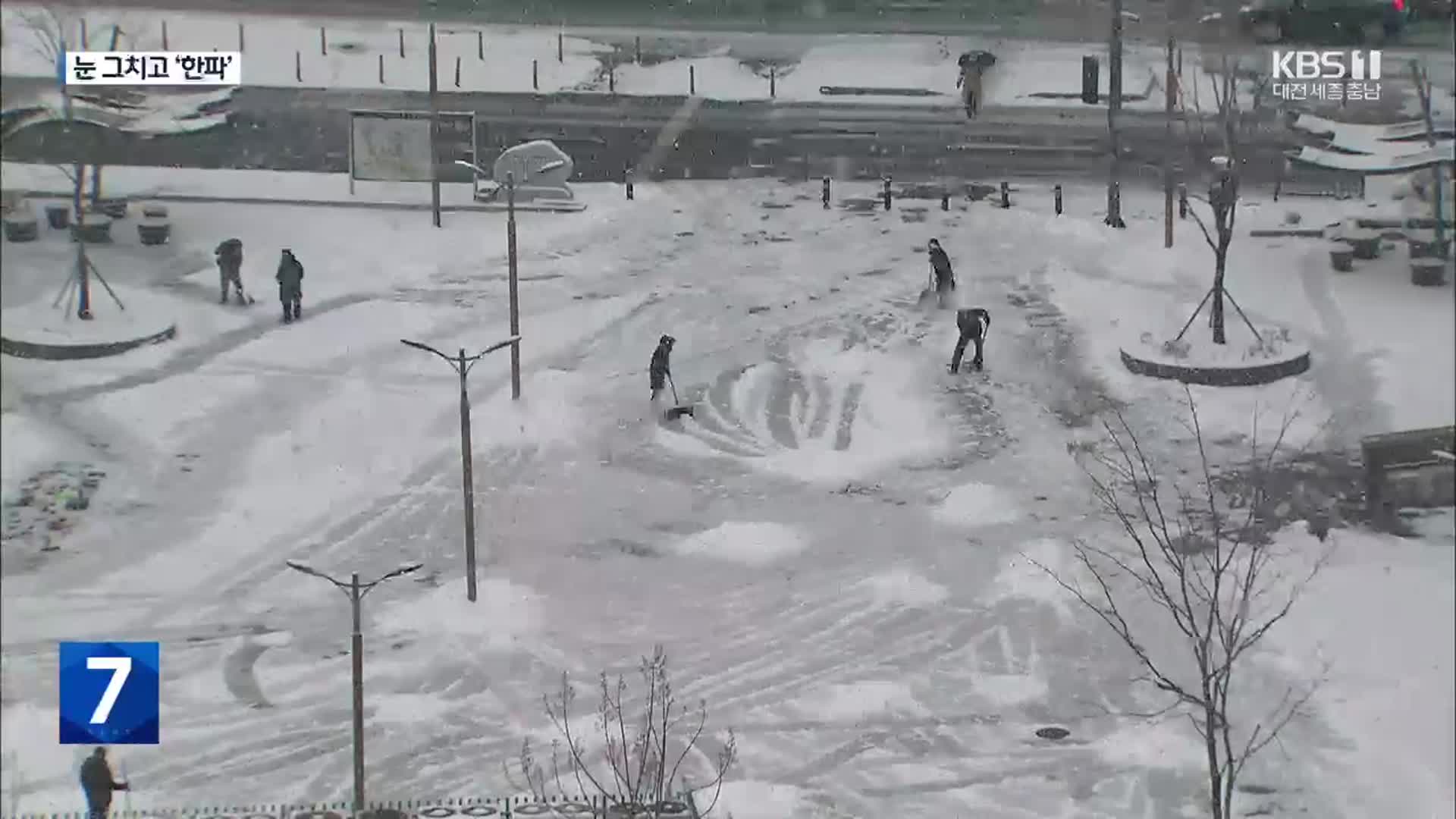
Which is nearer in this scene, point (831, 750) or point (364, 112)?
point (831, 750)

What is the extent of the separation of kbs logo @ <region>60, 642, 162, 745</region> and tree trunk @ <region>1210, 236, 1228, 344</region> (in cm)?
1624

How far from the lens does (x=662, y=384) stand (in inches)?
1337

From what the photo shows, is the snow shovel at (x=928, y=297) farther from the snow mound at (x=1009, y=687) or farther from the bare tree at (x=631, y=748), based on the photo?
the bare tree at (x=631, y=748)

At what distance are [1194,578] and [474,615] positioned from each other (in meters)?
8.64

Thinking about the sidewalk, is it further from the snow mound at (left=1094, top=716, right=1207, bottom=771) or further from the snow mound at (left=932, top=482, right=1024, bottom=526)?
the snow mound at (left=1094, top=716, right=1207, bottom=771)

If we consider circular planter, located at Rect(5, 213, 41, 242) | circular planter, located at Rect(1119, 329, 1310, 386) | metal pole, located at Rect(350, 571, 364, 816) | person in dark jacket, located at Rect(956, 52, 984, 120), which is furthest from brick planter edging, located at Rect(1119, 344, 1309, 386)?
circular planter, located at Rect(5, 213, 41, 242)

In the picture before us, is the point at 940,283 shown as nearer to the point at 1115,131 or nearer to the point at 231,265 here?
the point at 1115,131

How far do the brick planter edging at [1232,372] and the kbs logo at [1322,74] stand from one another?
48.4 ft

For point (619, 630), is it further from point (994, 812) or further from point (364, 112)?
point (364, 112)

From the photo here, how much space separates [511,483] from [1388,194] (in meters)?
17.7

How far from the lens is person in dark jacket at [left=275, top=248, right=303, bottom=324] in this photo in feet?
120

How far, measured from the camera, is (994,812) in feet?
75.4

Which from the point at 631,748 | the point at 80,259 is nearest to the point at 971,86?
the point at 80,259

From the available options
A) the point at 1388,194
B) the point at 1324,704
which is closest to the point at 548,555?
the point at 1324,704
